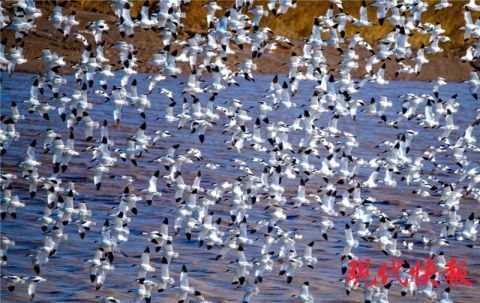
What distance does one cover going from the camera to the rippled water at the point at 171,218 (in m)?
22.3

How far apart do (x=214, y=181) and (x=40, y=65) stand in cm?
1300

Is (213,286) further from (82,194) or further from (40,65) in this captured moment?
(40,65)

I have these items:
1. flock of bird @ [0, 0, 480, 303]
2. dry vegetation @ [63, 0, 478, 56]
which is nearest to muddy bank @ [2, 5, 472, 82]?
dry vegetation @ [63, 0, 478, 56]

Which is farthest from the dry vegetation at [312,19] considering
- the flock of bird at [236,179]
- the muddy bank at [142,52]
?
the flock of bird at [236,179]

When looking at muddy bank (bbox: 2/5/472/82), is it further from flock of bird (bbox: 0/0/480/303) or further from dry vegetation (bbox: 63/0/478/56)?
flock of bird (bbox: 0/0/480/303)

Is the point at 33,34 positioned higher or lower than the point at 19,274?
higher

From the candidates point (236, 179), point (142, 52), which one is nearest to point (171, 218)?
point (236, 179)

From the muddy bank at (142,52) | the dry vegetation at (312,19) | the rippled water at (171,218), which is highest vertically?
the dry vegetation at (312,19)

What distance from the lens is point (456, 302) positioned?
22.5 metres

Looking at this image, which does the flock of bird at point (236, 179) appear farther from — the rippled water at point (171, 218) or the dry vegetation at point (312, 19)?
the dry vegetation at point (312, 19)

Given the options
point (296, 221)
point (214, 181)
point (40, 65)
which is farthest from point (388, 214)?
point (40, 65)

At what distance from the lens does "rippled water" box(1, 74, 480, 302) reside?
22328mm

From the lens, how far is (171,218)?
27.8 m

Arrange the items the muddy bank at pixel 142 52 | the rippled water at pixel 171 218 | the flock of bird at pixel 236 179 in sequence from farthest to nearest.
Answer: the muddy bank at pixel 142 52 → the flock of bird at pixel 236 179 → the rippled water at pixel 171 218
